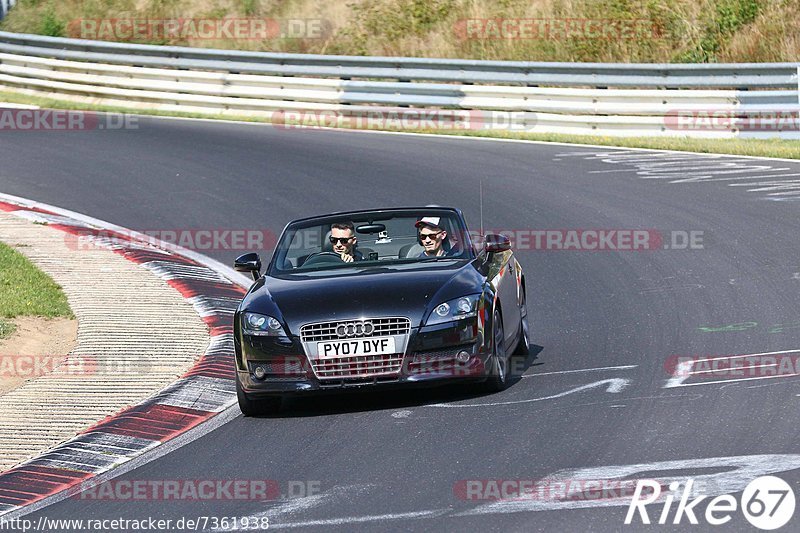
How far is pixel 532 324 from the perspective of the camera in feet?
40.7

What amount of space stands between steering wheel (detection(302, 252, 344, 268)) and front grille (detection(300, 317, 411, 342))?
4.69 ft

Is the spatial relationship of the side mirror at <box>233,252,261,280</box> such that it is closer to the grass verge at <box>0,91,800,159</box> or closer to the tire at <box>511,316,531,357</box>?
the tire at <box>511,316,531,357</box>

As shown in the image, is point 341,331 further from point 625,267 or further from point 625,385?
point 625,267

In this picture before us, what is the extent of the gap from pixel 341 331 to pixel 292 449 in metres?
1.05

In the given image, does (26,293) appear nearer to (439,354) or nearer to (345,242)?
(345,242)

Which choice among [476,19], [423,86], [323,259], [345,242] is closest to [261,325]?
[323,259]

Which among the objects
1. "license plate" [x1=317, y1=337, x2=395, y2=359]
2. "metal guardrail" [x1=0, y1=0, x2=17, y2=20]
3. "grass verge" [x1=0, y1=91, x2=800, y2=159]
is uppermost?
"metal guardrail" [x1=0, y1=0, x2=17, y2=20]

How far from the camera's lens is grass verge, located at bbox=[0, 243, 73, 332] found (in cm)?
1239

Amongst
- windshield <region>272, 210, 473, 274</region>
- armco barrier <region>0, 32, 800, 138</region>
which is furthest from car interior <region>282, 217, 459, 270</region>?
armco barrier <region>0, 32, 800, 138</region>

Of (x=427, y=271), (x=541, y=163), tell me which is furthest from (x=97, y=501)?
(x=541, y=163)

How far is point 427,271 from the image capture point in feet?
32.1

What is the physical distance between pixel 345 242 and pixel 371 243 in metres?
0.41

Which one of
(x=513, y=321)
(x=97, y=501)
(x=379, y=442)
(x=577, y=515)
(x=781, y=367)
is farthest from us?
(x=513, y=321)

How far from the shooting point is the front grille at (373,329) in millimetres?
9055
